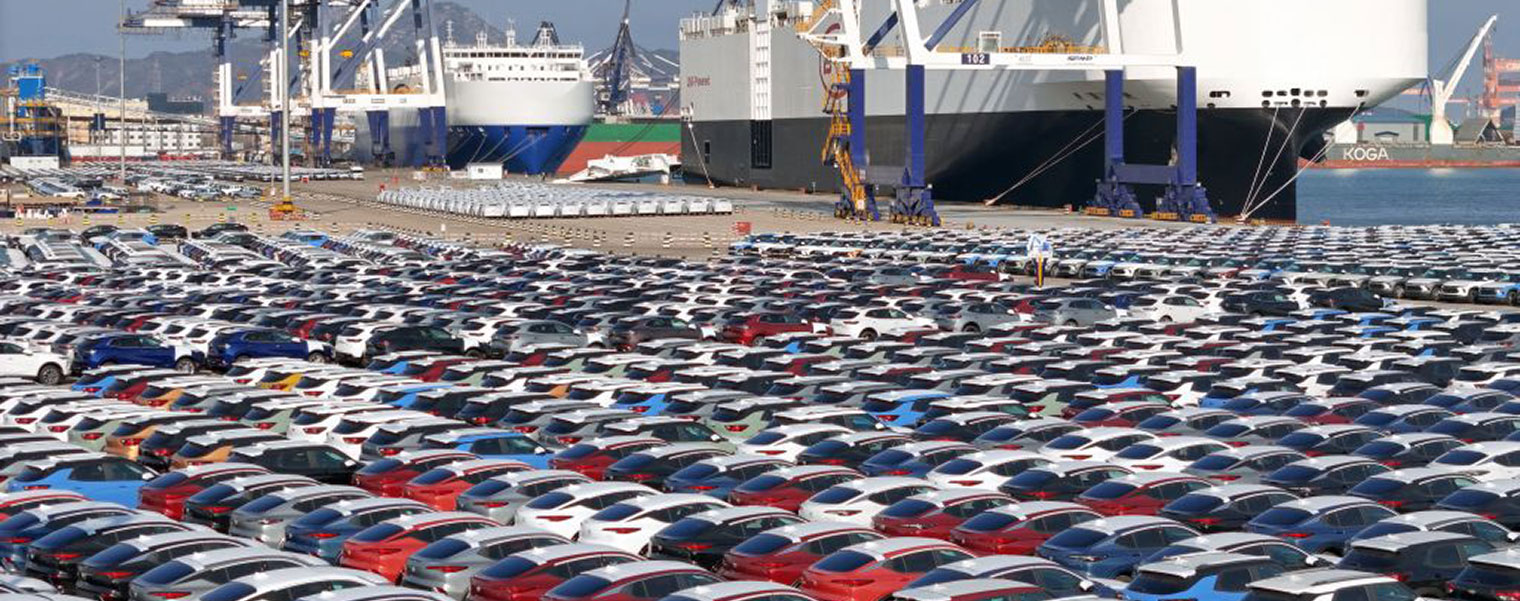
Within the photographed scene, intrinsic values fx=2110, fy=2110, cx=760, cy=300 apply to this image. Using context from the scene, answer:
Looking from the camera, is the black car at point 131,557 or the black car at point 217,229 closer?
the black car at point 131,557

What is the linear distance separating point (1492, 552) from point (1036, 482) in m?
5.59

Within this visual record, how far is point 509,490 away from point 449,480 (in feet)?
3.67

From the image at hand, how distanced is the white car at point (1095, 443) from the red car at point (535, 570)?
794cm

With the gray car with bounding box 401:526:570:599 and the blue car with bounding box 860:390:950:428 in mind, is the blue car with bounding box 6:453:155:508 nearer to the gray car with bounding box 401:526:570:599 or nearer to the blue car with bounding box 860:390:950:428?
the gray car with bounding box 401:526:570:599

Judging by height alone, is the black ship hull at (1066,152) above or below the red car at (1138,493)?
above

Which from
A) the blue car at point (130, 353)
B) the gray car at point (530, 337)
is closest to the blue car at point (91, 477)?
the blue car at point (130, 353)

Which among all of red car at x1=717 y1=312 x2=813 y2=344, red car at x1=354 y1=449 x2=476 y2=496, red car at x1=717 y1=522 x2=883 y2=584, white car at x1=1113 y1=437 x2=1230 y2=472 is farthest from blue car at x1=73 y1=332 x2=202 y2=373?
red car at x1=717 y1=522 x2=883 y2=584

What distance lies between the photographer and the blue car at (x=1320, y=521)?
1961cm

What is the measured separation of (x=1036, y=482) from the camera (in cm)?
2256

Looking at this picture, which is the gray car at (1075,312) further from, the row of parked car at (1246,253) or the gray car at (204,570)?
the gray car at (204,570)

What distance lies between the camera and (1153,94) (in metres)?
89.6

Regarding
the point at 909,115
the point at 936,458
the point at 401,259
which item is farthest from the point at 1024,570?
the point at 909,115

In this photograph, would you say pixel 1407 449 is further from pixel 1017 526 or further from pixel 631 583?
pixel 631 583

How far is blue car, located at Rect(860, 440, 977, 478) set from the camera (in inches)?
944
